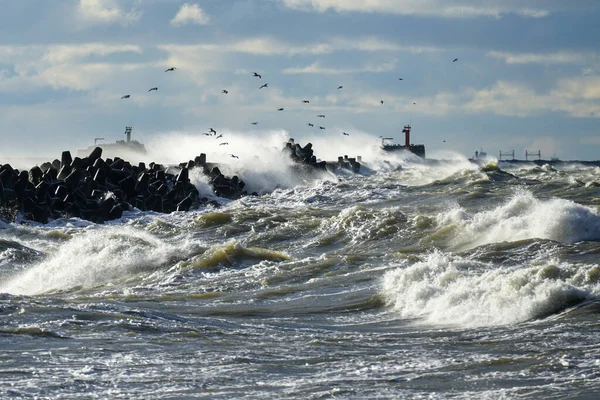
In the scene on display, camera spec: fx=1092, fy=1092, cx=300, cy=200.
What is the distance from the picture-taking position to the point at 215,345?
1216cm

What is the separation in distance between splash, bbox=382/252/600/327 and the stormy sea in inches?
1.4

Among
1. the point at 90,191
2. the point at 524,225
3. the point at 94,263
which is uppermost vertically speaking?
the point at 90,191

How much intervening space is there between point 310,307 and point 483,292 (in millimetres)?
2664

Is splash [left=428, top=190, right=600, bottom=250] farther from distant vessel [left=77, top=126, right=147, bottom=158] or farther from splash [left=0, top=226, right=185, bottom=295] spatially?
distant vessel [left=77, top=126, right=147, bottom=158]

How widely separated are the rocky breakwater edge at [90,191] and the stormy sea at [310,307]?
1.42 m

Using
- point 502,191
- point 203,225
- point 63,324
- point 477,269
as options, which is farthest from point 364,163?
point 63,324

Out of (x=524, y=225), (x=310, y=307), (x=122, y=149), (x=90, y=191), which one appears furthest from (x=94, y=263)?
(x=122, y=149)

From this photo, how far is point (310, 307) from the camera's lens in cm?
1623

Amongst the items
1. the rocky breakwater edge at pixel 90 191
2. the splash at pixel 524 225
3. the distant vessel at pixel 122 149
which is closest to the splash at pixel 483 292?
the splash at pixel 524 225

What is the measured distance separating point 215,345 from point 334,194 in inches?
1302

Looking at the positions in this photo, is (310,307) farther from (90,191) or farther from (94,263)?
(90,191)

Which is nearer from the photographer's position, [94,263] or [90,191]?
[94,263]

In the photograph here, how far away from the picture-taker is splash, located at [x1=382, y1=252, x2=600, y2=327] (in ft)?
46.2

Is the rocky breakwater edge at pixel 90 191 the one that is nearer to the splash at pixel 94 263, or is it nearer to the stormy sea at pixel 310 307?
the stormy sea at pixel 310 307
